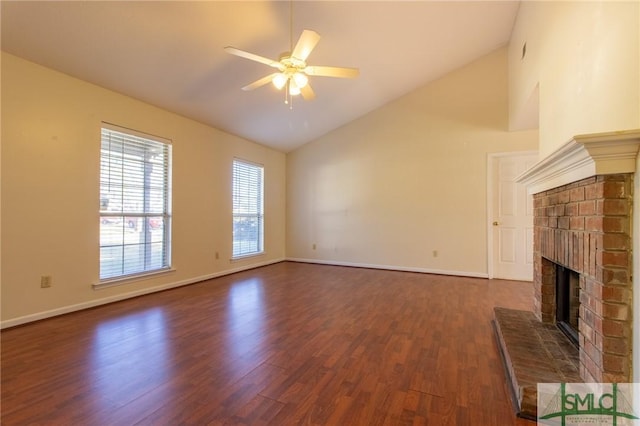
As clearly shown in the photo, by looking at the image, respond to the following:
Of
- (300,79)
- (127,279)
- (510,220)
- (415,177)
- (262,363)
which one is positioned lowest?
(262,363)

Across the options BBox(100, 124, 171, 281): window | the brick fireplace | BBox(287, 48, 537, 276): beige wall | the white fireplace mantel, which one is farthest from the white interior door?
BBox(100, 124, 171, 281): window

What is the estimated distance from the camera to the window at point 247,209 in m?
5.61

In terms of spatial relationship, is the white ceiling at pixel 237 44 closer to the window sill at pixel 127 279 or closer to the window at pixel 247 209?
the window at pixel 247 209

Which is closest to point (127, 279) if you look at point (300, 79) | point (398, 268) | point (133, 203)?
point (133, 203)

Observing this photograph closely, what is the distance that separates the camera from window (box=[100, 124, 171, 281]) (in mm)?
3590

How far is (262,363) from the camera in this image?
84.5 inches

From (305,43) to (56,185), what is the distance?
9.56ft

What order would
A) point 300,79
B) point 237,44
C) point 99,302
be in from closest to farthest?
1. point 300,79
2. point 237,44
3. point 99,302

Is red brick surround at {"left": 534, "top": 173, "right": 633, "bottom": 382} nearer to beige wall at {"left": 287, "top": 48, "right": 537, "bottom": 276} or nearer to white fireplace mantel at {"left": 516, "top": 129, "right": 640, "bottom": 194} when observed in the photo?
white fireplace mantel at {"left": 516, "top": 129, "right": 640, "bottom": 194}

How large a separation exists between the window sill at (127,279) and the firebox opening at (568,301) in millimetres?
4514

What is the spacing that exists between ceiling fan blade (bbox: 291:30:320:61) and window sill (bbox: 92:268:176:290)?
329 cm

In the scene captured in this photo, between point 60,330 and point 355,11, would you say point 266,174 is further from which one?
point 60,330

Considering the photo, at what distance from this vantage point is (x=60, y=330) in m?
2.74

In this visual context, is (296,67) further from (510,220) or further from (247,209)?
(510,220)
